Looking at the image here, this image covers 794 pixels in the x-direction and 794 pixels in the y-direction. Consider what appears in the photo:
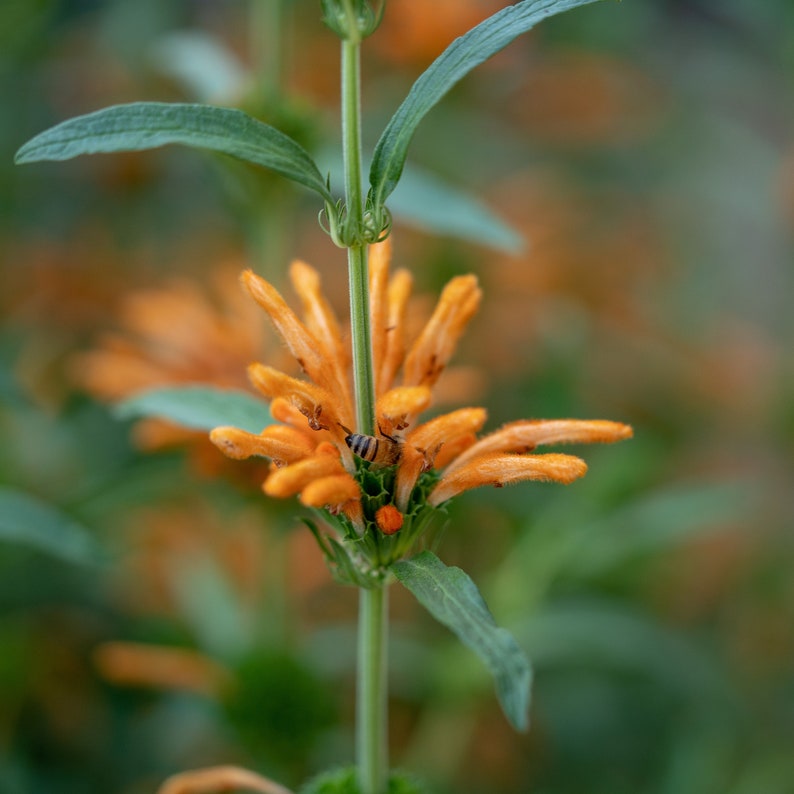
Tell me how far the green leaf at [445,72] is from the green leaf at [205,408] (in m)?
0.20

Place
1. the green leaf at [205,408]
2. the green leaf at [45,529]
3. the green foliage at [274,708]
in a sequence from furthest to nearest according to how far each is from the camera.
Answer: the green foliage at [274,708], the green leaf at [45,529], the green leaf at [205,408]

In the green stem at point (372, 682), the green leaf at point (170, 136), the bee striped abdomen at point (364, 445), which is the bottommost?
the green stem at point (372, 682)

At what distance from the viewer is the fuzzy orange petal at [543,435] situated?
62 cm

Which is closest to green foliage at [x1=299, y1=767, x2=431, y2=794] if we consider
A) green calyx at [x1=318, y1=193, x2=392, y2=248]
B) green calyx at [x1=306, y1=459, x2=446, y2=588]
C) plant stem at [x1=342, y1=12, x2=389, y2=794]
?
plant stem at [x1=342, y1=12, x2=389, y2=794]

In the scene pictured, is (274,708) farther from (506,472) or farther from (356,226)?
(356,226)

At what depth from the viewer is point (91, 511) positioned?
1.25 m

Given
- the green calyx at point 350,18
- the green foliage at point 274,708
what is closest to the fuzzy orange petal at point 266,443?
the green calyx at point 350,18

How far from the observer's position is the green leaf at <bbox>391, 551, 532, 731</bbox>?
1.59 feet

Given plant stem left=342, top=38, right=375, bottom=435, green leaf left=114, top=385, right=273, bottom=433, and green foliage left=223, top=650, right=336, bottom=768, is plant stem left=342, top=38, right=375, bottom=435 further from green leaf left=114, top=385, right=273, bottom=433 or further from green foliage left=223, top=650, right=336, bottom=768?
green foliage left=223, top=650, right=336, bottom=768

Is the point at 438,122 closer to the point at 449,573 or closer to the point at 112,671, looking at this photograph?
the point at 112,671

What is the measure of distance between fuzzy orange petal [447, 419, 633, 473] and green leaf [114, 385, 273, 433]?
14 centimetres

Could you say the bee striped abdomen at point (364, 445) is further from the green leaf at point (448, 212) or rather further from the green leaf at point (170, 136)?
the green leaf at point (448, 212)

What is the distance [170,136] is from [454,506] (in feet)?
2.26

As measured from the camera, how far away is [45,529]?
3.09ft
